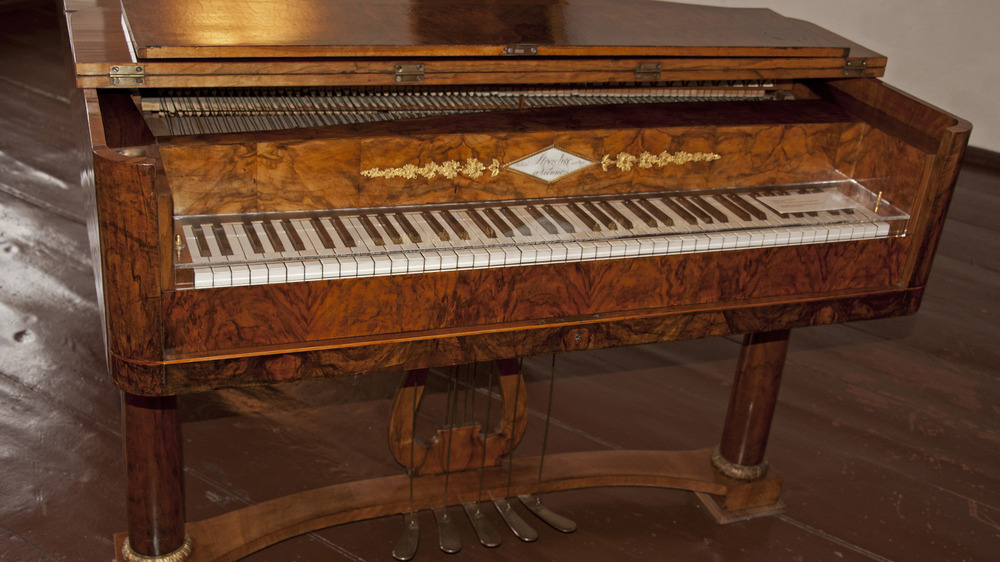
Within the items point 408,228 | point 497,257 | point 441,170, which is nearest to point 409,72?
point 441,170

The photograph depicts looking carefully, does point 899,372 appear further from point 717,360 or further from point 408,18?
point 408,18

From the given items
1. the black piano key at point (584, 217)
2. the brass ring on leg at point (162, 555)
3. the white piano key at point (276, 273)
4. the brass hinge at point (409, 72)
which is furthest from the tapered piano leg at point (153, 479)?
the black piano key at point (584, 217)

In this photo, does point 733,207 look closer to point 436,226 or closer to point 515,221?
point 515,221

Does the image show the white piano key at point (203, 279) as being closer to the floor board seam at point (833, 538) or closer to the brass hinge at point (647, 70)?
the brass hinge at point (647, 70)

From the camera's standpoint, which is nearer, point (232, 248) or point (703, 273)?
point (232, 248)

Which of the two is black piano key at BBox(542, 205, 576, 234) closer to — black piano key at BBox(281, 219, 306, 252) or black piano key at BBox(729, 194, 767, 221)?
black piano key at BBox(729, 194, 767, 221)

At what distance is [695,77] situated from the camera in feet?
7.80

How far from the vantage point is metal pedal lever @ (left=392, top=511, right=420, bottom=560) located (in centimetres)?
269

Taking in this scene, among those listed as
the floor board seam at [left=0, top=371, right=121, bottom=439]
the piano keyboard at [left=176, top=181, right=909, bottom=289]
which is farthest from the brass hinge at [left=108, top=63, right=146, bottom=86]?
the floor board seam at [left=0, top=371, right=121, bottom=439]

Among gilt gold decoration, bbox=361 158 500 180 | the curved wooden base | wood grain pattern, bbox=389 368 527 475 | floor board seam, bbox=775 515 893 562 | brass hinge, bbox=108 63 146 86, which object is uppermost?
brass hinge, bbox=108 63 146 86

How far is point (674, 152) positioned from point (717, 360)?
1.67m

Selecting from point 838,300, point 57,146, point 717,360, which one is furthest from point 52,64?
point 838,300

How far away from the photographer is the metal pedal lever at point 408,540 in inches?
106

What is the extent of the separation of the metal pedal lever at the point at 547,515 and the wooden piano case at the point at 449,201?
0.08 metres
